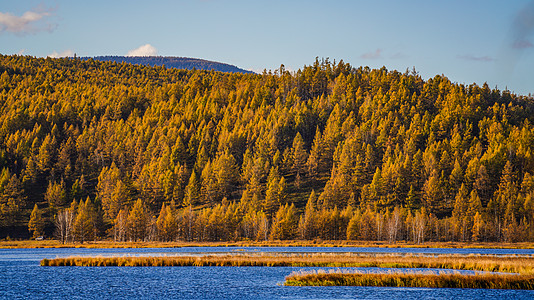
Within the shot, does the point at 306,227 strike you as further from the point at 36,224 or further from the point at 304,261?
the point at 304,261

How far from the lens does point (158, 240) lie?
180875 millimetres

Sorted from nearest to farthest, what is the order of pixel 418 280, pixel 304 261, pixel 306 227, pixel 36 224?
pixel 418 280 < pixel 304 261 < pixel 306 227 < pixel 36 224

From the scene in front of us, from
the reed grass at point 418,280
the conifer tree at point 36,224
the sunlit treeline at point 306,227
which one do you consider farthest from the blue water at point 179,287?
the conifer tree at point 36,224

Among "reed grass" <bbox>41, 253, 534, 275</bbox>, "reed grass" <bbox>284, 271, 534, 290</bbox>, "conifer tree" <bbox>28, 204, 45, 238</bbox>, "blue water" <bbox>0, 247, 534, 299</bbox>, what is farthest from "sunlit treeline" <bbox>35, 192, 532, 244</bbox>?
"reed grass" <bbox>284, 271, 534, 290</bbox>

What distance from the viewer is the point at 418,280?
60.7 metres

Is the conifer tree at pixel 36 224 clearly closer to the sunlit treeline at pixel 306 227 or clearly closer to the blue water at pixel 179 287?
the sunlit treeline at pixel 306 227

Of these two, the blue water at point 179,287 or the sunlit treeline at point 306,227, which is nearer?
the blue water at point 179,287

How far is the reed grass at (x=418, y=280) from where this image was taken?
190ft

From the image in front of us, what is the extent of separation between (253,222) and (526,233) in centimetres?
7947

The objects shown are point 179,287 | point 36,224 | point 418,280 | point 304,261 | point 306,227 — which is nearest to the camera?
point 418,280

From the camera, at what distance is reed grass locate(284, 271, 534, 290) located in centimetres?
5797

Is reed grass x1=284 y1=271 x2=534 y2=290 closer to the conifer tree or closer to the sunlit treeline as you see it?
the sunlit treeline

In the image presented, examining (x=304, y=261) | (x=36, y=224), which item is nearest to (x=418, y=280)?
(x=304, y=261)

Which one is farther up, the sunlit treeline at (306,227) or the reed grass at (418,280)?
the reed grass at (418,280)
